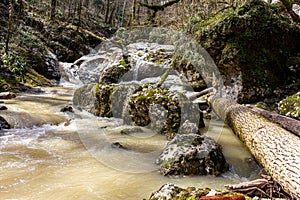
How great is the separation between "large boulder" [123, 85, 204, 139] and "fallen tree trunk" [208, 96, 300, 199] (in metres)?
1.42

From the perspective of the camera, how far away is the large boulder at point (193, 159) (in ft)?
14.4

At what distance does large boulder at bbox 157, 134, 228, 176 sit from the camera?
440 cm

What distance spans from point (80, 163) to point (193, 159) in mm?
2208

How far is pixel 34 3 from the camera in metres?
27.3

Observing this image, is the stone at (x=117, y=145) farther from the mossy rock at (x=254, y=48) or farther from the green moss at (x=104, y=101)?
the mossy rock at (x=254, y=48)

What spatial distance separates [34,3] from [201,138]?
29.0 m

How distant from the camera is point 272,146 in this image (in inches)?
167

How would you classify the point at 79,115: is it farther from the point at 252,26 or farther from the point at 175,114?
the point at 252,26

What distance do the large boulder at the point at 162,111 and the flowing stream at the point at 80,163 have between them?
0.45 m

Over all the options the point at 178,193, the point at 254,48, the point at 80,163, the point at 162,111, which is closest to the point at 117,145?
the point at 80,163

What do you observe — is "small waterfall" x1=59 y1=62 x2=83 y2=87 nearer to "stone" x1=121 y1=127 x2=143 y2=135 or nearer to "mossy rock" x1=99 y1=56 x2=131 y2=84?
"mossy rock" x1=99 y1=56 x2=131 y2=84

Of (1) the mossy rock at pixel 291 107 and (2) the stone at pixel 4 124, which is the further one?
(2) the stone at pixel 4 124

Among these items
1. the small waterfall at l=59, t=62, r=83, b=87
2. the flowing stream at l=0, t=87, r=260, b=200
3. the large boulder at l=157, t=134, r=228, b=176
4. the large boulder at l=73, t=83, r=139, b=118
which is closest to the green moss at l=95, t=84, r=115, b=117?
the large boulder at l=73, t=83, r=139, b=118

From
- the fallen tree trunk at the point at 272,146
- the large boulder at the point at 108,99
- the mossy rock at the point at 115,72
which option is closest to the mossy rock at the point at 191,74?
the mossy rock at the point at 115,72
